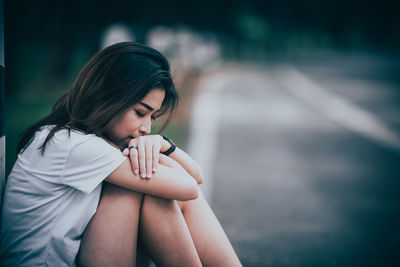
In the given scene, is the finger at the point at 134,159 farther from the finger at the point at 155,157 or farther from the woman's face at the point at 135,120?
the woman's face at the point at 135,120

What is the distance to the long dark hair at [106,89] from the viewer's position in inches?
85.4

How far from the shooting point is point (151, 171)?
6.91ft

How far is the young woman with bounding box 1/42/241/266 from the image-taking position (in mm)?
1936

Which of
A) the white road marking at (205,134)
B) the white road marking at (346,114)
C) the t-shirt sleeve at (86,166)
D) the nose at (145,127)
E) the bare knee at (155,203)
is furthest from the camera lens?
the white road marking at (346,114)

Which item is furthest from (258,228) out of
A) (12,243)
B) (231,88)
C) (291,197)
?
(231,88)

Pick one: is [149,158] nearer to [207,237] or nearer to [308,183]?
[207,237]

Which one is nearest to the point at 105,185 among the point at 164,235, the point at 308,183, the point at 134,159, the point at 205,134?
the point at 134,159

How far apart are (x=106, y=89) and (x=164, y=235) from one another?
0.90 meters

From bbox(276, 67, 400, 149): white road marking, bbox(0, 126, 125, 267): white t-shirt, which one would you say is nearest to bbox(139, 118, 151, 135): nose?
bbox(0, 126, 125, 267): white t-shirt

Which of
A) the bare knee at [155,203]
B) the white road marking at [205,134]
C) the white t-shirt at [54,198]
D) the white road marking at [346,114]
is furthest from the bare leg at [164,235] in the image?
the white road marking at [346,114]

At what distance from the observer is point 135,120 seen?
235 centimetres

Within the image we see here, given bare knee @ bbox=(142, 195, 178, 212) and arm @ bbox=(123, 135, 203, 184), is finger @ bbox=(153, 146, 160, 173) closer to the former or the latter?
arm @ bbox=(123, 135, 203, 184)

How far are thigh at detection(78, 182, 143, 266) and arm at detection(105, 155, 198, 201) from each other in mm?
94

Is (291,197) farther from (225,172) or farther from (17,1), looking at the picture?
(17,1)
